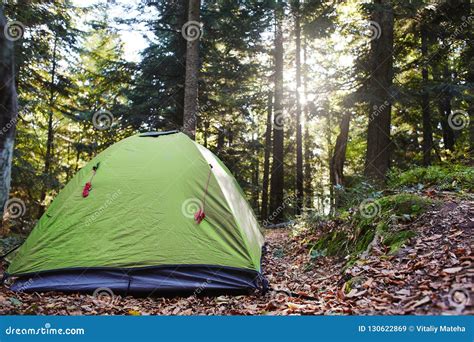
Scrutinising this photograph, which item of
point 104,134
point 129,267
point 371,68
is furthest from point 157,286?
point 104,134

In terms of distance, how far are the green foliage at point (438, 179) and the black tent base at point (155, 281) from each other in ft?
13.6

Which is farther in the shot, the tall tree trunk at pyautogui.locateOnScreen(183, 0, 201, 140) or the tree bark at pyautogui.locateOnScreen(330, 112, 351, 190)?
the tree bark at pyautogui.locateOnScreen(330, 112, 351, 190)

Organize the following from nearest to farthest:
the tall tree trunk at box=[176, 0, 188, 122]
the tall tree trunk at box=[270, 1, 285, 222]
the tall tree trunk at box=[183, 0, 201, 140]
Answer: the tall tree trunk at box=[183, 0, 201, 140] → the tall tree trunk at box=[176, 0, 188, 122] → the tall tree trunk at box=[270, 1, 285, 222]

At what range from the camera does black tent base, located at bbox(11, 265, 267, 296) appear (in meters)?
4.09

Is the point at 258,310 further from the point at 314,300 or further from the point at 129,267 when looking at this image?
the point at 129,267

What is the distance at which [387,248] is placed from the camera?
434cm

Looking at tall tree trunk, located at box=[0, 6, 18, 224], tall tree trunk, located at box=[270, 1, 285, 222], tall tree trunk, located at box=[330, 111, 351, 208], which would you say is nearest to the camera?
tall tree trunk, located at box=[0, 6, 18, 224]

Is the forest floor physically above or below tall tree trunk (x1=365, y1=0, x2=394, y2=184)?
below

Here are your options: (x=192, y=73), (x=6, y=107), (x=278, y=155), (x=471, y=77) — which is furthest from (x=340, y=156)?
(x=6, y=107)

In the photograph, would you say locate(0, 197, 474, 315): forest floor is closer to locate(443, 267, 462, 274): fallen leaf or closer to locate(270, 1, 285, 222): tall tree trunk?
locate(443, 267, 462, 274): fallen leaf

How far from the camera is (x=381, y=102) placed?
28.0 ft

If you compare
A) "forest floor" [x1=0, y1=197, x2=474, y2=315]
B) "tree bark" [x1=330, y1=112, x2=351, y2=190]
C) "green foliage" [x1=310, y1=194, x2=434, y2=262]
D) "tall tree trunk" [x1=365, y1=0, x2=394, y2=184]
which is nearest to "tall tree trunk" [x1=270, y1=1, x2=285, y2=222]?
"tree bark" [x1=330, y1=112, x2=351, y2=190]

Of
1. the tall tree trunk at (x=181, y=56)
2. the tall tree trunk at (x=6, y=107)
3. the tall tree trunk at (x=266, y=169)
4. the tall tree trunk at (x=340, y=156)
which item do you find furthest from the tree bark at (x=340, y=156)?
the tall tree trunk at (x=6, y=107)

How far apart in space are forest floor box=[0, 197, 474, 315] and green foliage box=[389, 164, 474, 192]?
54.2 inches
